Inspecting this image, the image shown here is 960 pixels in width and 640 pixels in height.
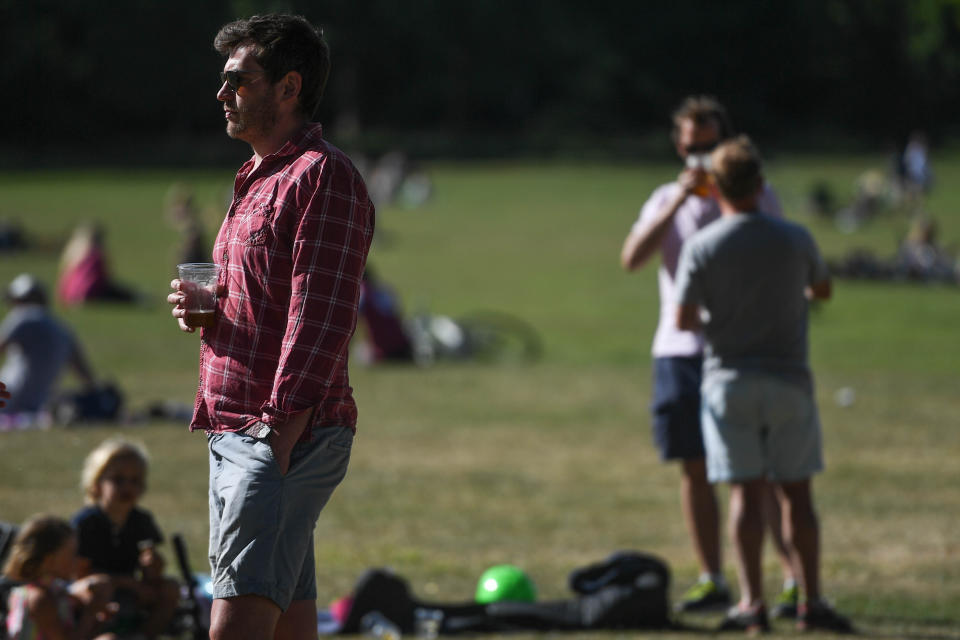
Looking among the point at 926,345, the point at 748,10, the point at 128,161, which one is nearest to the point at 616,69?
the point at 748,10

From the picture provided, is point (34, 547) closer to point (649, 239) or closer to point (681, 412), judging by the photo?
point (681, 412)

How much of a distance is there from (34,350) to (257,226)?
29.0ft

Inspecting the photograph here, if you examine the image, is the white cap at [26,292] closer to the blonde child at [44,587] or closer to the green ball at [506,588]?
the green ball at [506,588]

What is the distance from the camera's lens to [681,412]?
6.16 m

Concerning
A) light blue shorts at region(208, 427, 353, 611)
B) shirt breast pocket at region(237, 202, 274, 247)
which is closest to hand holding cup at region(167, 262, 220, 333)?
shirt breast pocket at region(237, 202, 274, 247)

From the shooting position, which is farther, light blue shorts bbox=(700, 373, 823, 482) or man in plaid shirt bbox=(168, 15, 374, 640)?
light blue shorts bbox=(700, 373, 823, 482)

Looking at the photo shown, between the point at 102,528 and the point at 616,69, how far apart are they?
2792 inches

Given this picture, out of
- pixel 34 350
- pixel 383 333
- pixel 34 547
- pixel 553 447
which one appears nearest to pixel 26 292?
pixel 34 350

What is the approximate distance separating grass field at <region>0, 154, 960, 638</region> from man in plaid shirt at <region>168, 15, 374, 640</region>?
3.12 m

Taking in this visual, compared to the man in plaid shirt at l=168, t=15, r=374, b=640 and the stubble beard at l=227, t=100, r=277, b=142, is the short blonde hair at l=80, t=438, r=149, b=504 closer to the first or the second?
the man in plaid shirt at l=168, t=15, r=374, b=640

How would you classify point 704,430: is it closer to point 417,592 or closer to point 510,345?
point 417,592

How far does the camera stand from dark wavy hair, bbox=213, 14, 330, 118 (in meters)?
3.35

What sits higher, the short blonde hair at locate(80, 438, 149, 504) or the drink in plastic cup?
the drink in plastic cup

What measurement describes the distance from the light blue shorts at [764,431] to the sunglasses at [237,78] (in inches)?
114
